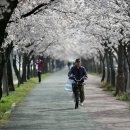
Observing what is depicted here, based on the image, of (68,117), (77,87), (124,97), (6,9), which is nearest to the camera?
(6,9)

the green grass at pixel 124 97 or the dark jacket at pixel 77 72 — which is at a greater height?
the dark jacket at pixel 77 72

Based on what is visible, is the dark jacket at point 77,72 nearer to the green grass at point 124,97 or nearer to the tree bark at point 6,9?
the green grass at point 124,97

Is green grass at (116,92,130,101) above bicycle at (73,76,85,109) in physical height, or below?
below

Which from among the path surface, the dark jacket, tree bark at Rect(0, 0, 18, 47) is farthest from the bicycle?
tree bark at Rect(0, 0, 18, 47)

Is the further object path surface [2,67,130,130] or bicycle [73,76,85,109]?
bicycle [73,76,85,109]

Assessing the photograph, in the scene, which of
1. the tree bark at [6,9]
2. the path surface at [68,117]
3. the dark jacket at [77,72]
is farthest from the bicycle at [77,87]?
the tree bark at [6,9]

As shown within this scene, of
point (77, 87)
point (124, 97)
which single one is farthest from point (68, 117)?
point (124, 97)

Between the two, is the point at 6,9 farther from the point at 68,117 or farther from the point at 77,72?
the point at 77,72

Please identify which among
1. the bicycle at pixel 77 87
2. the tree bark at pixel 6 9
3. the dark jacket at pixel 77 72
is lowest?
the bicycle at pixel 77 87

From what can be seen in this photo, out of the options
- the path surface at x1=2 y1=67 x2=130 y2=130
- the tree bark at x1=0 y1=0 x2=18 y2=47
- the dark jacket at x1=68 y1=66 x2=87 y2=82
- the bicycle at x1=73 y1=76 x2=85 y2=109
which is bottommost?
the path surface at x1=2 y1=67 x2=130 y2=130

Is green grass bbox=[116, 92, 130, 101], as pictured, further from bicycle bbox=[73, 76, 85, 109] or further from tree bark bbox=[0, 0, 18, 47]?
tree bark bbox=[0, 0, 18, 47]

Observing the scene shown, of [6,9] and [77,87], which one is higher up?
[6,9]

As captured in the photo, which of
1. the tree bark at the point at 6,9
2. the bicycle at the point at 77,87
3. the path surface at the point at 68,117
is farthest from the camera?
the bicycle at the point at 77,87

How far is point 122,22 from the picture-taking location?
2373 centimetres
